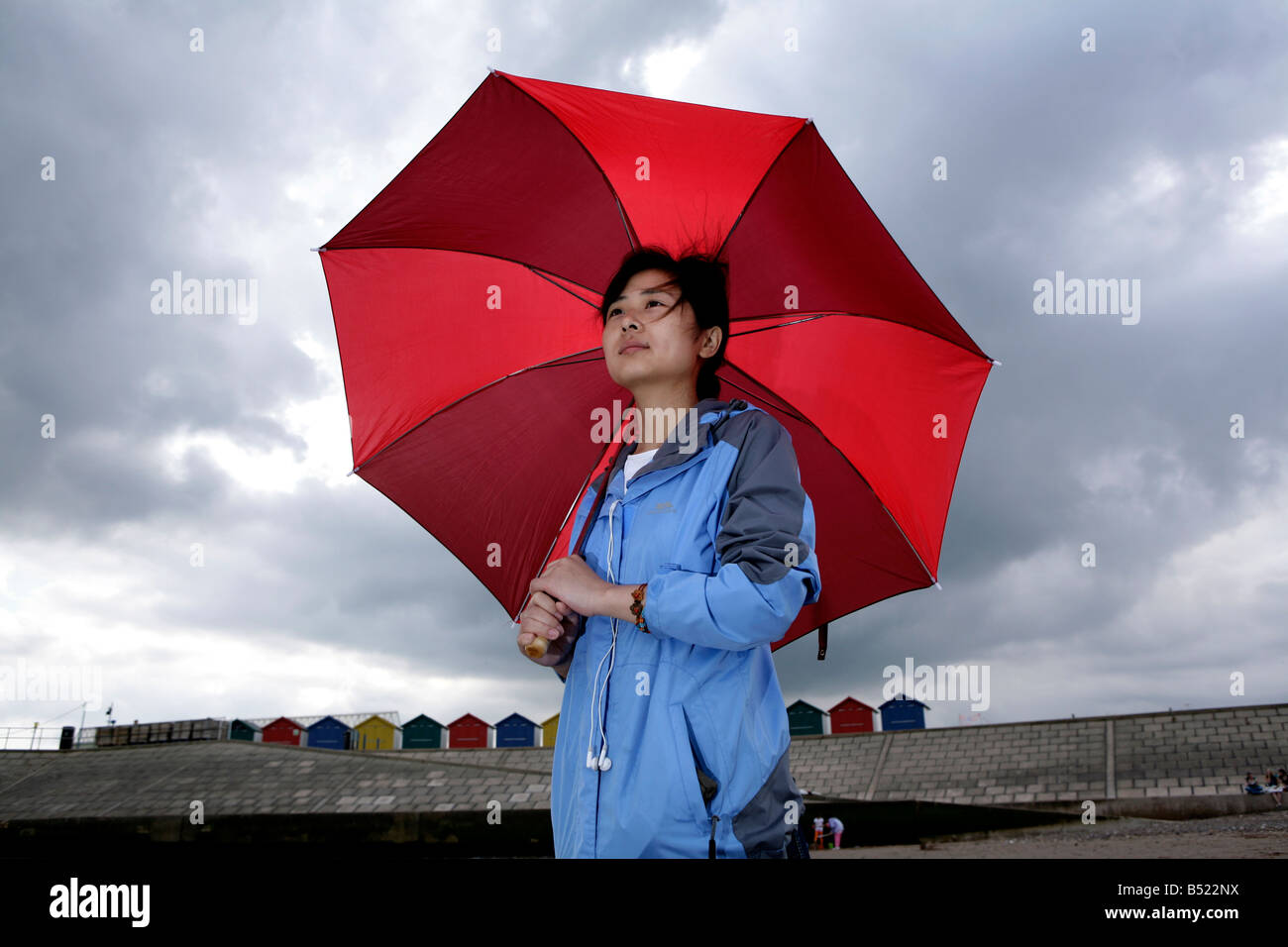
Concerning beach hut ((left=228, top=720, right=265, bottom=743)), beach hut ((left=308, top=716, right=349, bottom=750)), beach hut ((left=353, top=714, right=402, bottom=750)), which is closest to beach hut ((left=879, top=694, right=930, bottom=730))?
beach hut ((left=353, top=714, right=402, bottom=750))

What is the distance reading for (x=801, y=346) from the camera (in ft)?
10.1

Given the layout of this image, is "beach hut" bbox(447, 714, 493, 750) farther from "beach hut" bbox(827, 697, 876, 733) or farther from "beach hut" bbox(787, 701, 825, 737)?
"beach hut" bbox(827, 697, 876, 733)

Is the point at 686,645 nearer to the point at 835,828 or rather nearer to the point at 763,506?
the point at 763,506

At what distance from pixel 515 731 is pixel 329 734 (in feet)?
31.2

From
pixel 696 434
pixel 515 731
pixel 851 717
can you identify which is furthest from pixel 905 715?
pixel 696 434

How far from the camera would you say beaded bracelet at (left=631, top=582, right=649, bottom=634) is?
1.70 metres

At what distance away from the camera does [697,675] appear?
1.71 meters

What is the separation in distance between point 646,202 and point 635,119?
0.87ft

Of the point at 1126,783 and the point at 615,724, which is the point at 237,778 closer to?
the point at 1126,783

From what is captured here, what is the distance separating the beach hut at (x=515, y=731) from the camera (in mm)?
36875

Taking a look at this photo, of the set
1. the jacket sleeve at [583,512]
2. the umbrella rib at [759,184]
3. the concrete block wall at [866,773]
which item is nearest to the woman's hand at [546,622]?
the jacket sleeve at [583,512]

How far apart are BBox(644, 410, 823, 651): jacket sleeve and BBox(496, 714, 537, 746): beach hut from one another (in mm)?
37210

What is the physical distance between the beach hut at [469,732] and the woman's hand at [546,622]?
37.9m
